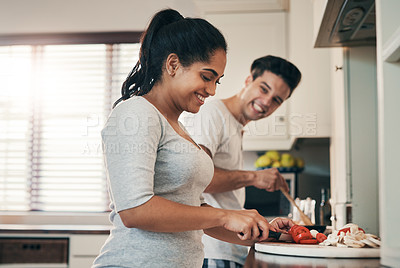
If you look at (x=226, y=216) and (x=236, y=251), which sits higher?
(x=226, y=216)

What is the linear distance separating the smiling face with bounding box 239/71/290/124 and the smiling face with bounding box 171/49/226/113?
33.2 inches

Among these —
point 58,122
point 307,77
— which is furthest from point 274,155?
point 58,122

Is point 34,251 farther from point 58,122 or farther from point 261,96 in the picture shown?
point 261,96

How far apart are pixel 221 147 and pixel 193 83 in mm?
738

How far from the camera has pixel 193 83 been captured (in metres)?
1.08

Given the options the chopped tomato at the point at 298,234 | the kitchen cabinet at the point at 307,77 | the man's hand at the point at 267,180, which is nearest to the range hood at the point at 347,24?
the man's hand at the point at 267,180

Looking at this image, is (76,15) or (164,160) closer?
(164,160)

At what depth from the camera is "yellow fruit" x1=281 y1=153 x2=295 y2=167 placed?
10.2 feet

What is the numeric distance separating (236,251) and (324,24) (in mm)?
855

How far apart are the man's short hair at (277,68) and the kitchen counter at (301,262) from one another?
1073mm

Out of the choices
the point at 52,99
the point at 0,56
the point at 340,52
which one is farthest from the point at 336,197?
the point at 0,56

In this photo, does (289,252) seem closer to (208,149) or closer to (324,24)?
(208,149)

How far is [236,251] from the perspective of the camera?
1.71m

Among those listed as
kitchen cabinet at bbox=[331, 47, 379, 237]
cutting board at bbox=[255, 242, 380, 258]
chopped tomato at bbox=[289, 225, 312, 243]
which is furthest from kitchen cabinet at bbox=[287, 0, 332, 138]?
cutting board at bbox=[255, 242, 380, 258]
